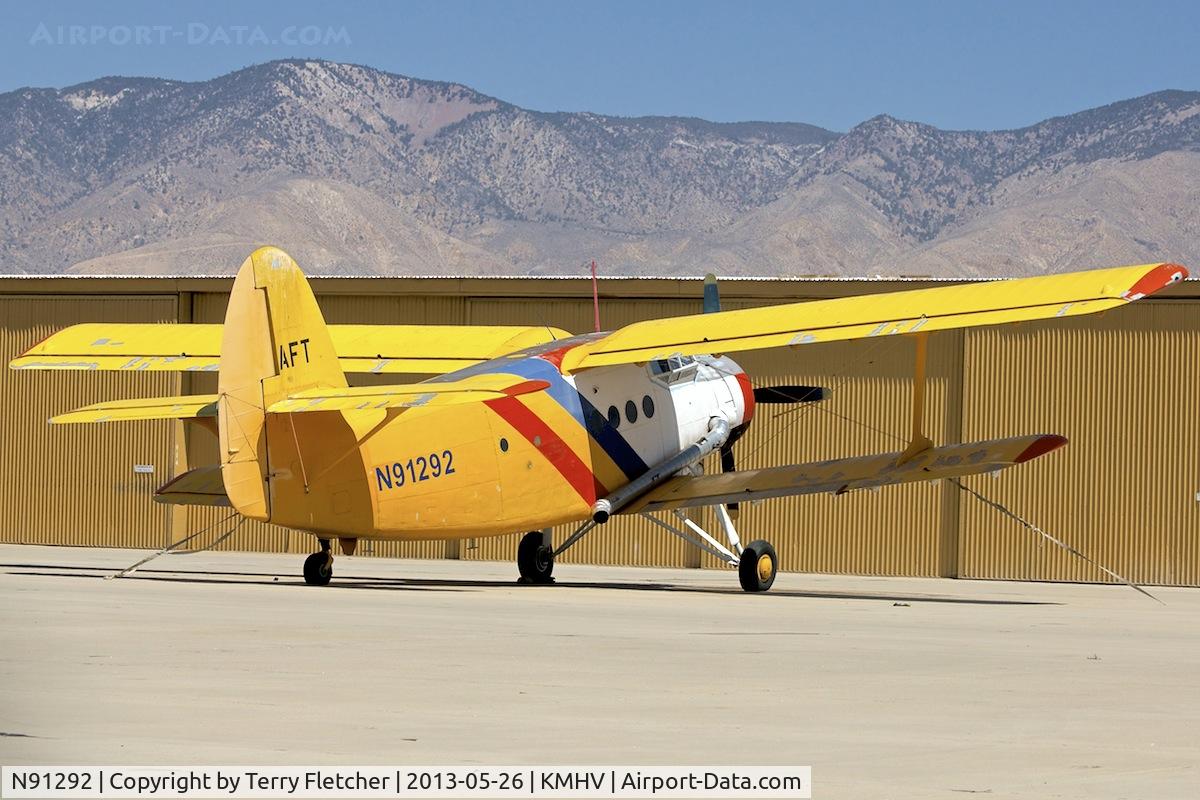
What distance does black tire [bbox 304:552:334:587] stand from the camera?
2028cm

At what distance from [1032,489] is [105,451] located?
16.9 m

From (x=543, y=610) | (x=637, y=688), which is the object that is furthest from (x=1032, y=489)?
(x=637, y=688)

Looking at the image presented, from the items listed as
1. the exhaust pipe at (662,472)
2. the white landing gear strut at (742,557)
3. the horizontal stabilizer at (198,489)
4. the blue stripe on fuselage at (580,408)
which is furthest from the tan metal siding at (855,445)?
the horizontal stabilizer at (198,489)

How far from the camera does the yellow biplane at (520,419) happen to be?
17781mm

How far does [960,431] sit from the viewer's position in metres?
29.7

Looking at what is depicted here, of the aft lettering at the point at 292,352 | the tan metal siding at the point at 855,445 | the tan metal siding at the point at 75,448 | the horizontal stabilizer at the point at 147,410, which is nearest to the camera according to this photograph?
the aft lettering at the point at 292,352

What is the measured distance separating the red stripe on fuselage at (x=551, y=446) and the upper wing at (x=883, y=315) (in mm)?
829

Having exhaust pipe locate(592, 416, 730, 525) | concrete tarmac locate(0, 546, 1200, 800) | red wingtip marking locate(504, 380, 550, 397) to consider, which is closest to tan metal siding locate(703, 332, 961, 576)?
exhaust pipe locate(592, 416, 730, 525)

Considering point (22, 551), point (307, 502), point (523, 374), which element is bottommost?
point (22, 551)

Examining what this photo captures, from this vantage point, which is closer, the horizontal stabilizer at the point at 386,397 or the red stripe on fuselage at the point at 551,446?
the horizontal stabilizer at the point at 386,397

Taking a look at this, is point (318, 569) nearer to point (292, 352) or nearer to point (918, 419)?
point (292, 352)

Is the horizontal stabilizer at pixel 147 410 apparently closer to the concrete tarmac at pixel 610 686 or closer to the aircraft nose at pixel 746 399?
the concrete tarmac at pixel 610 686

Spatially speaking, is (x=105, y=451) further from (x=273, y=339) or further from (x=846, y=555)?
(x=273, y=339)

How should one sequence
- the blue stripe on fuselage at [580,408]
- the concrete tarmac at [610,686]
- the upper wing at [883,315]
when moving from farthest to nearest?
the blue stripe on fuselage at [580,408], the upper wing at [883,315], the concrete tarmac at [610,686]
